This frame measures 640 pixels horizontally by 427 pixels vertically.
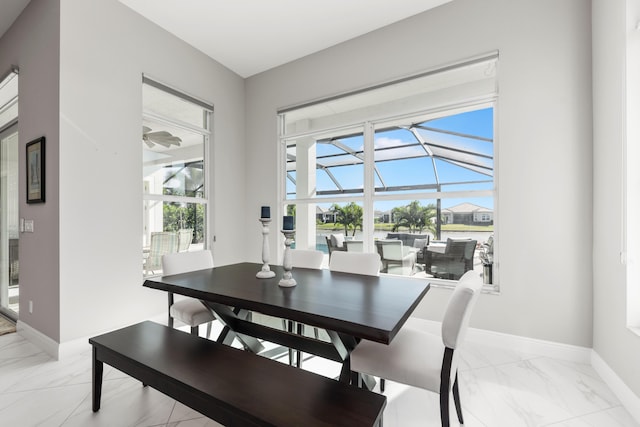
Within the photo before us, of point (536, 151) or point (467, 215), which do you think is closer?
point (536, 151)

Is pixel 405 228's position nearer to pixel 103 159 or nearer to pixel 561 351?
pixel 561 351

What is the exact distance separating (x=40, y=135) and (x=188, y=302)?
2.08 meters

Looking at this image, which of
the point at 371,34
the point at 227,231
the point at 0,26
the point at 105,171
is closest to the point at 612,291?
the point at 371,34

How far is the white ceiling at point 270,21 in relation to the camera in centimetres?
291

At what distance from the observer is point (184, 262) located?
258cm

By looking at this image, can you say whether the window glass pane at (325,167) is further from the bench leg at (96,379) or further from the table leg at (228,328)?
the bench leg at (96,379)

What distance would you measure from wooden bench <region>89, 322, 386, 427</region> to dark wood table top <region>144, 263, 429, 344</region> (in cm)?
27

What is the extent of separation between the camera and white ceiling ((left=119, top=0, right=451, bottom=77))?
9.55ft

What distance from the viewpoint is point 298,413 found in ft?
3.73

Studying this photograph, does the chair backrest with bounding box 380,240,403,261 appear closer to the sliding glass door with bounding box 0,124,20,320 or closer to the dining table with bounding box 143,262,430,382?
the dining table with bounding box 143,262,430,382

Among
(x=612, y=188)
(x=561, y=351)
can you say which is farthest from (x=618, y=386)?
(x=612, y=188)

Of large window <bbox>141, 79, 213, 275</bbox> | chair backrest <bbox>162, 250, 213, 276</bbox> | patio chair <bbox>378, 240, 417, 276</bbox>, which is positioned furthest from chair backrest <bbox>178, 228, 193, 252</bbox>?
patio chair <bbox>378, 240, 417, 276</bbox>

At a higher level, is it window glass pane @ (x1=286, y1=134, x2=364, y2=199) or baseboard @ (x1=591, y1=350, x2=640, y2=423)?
window glass pane @ (x1=286, y1=134, x2=364, y2=199)

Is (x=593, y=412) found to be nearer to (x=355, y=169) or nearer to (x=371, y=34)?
(x=355, y=169)
